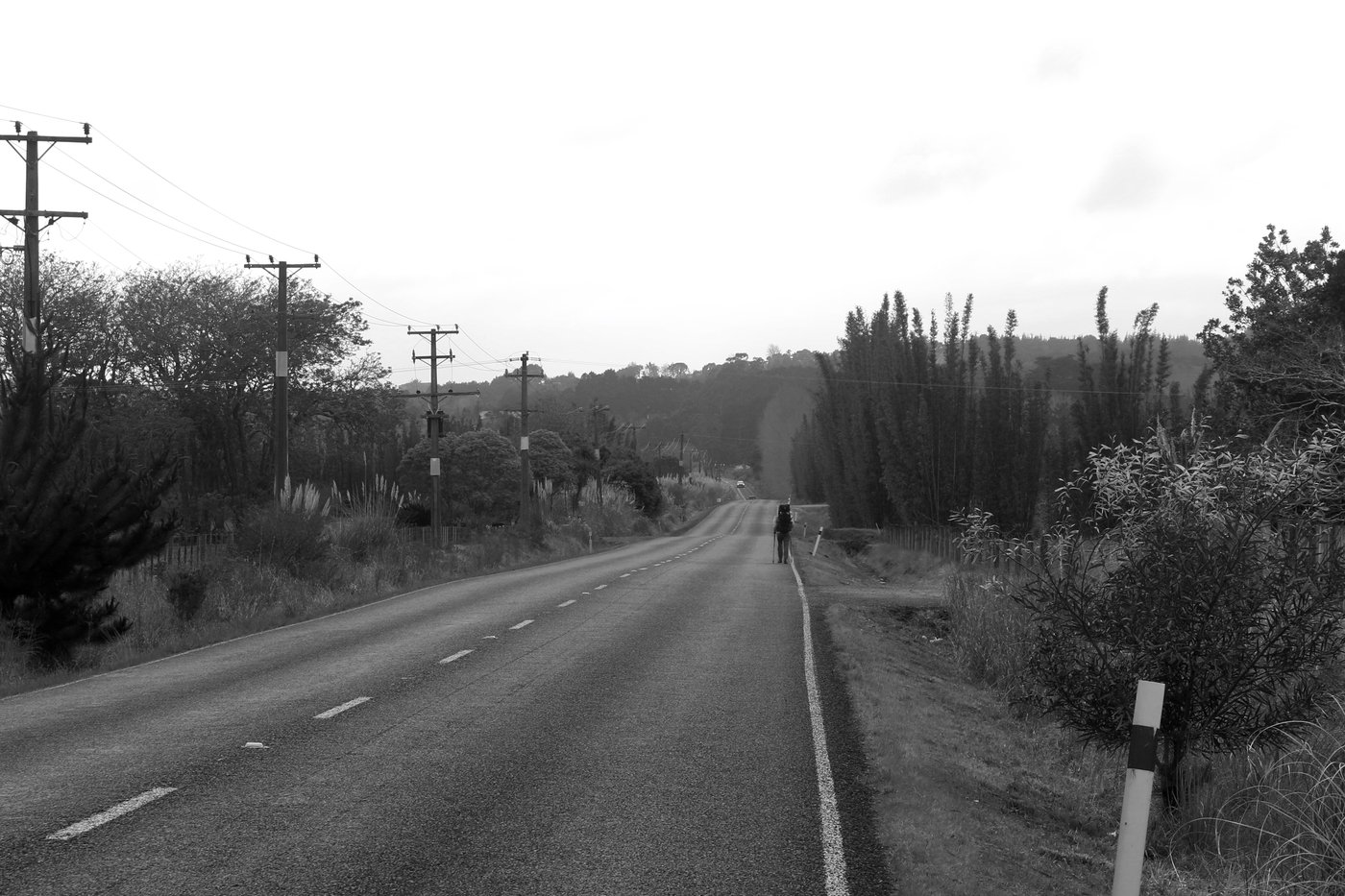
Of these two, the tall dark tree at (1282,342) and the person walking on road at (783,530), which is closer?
the tall dark tree at (1282,342)

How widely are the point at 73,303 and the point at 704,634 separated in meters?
33.4

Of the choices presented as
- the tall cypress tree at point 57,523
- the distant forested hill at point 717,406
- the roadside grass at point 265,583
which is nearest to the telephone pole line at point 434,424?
the roadside grass at point 265,583

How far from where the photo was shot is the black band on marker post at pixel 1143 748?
5488 millimetres

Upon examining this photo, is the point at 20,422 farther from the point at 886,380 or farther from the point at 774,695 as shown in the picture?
the point at 886,380

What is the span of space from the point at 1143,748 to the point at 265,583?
18954 millimetres

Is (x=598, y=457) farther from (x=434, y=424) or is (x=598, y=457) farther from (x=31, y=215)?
(x=31, y=215)

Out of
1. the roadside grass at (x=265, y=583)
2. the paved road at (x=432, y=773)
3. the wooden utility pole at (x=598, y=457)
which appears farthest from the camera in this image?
the wooden utility pole at (x=598, y=457)

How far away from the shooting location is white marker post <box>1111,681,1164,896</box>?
5.38m

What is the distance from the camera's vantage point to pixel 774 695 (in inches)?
470

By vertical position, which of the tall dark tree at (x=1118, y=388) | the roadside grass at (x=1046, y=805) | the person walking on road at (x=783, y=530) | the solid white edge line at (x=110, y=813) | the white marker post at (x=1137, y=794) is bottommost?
the person walking on road at (x=783, y=530)

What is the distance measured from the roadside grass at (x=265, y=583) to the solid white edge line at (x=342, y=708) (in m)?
3.95

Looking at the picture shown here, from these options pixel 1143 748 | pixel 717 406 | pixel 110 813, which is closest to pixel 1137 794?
pixel 1143 748

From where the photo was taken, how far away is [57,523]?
581 inches

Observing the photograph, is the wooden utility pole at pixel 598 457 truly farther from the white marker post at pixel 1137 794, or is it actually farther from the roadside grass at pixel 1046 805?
the white marker post at pixel 1137 794
